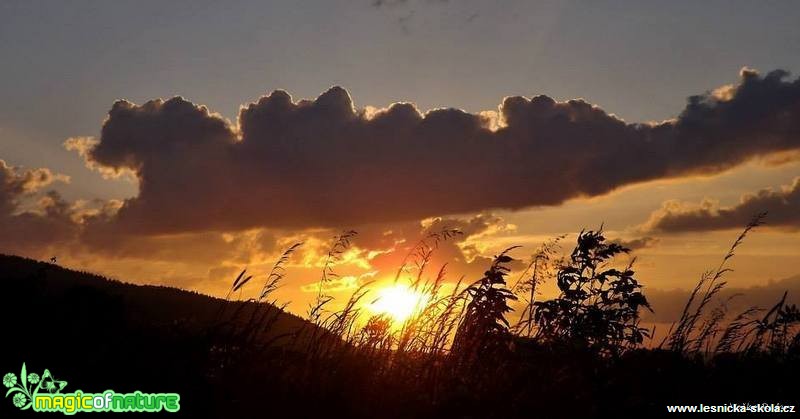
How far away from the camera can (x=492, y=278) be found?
30.3 feet

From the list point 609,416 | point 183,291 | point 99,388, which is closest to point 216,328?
point 99,388

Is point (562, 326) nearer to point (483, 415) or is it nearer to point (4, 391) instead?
point (483, 415)

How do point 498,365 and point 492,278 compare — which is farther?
point 492,278

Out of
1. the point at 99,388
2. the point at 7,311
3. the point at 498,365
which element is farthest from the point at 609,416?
the point at 7,311

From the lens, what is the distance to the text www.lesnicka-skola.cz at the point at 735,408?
6715 millimetres

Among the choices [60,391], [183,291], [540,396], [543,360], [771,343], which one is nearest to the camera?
[60,391]

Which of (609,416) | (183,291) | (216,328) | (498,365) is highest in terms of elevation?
(183,291)

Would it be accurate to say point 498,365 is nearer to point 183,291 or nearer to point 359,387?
point 359,387

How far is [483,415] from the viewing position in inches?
246

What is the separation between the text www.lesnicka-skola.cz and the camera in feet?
22.0

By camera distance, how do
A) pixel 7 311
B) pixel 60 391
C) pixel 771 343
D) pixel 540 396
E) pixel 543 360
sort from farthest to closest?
pixel 771 343 < pixel 7 311 < pixel 543 360 < pixel 540 396 < pixel 60 391

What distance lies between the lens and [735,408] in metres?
6.88

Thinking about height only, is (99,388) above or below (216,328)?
below

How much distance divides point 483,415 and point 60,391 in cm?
372
